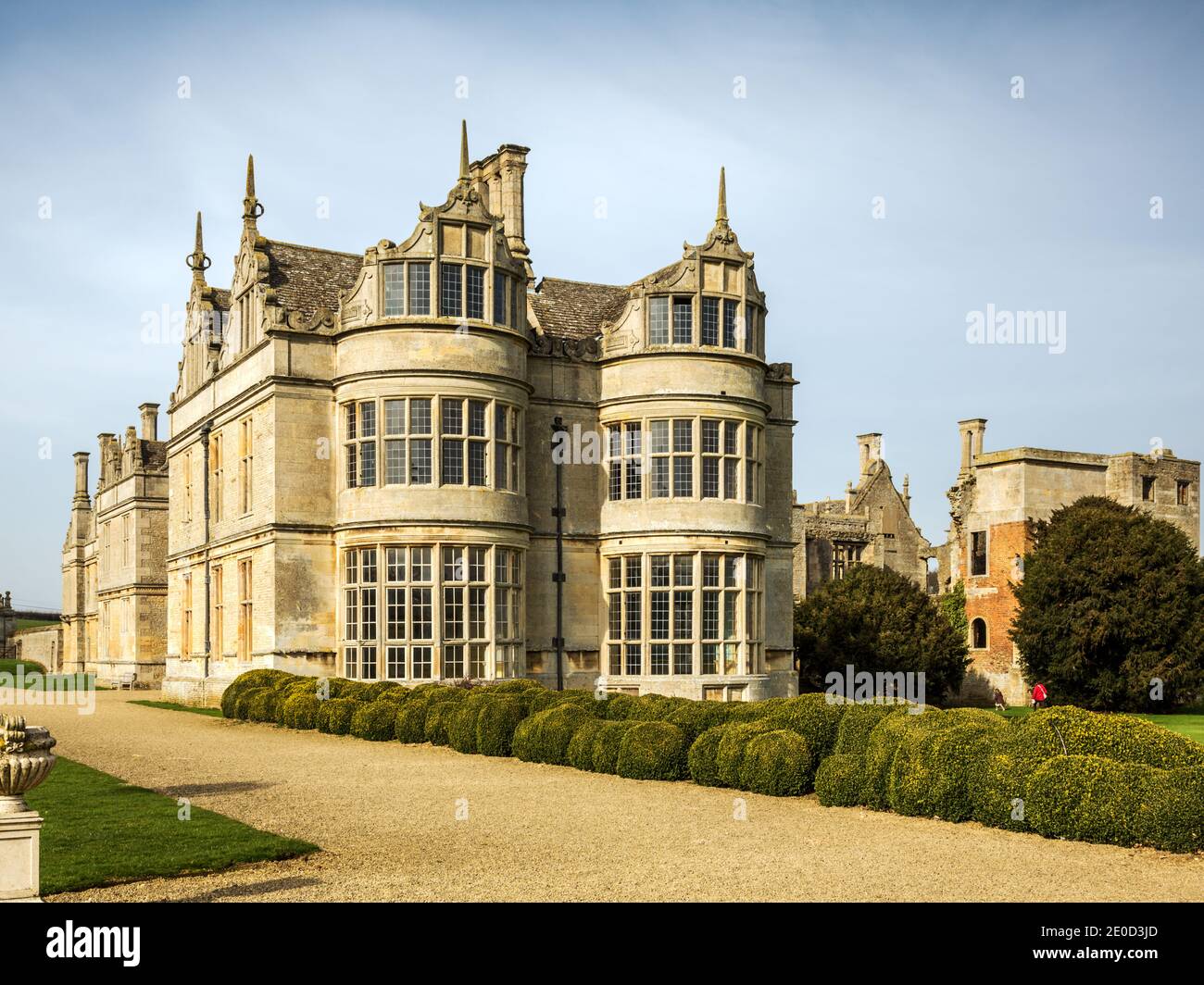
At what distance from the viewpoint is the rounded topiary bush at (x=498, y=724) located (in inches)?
872

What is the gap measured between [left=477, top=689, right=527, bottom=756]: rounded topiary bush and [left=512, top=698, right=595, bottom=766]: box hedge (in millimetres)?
473

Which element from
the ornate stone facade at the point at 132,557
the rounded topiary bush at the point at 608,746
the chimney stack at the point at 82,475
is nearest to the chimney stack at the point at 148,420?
the ornate stone facade at the point at 132,557

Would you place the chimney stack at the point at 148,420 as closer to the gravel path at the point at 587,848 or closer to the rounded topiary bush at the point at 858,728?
the gravel path at the point at 587,848

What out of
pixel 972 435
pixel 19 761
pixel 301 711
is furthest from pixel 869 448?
pixel 19 761

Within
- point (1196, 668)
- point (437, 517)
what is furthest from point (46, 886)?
point (1196, 668)

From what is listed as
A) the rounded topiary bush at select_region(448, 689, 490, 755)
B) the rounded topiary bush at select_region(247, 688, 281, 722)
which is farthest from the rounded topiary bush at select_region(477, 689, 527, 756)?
the rounded topiary bush at select_region(247, 688, 281, 722)

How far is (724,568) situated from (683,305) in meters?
7.22

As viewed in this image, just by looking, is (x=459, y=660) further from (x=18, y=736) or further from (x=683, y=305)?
(x=18, y=736)

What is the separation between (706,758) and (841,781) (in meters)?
2.58

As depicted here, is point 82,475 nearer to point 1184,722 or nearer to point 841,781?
point 1184,722

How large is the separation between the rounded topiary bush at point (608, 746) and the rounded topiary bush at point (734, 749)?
6.21ft

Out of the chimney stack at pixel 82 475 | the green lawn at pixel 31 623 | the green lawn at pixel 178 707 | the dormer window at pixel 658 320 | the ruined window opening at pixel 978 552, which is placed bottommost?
the green lawn at pixel 31 623

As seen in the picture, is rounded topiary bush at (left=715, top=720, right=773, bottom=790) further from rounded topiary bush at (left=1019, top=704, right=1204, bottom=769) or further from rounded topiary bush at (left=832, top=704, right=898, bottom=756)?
rounded topiary bush at (left=1019, top=704, right=1204, bottom=769)

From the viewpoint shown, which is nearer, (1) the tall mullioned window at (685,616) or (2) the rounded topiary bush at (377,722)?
(2) the rounded topiary bush at (377,722)
